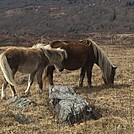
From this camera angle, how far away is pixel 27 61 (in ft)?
41.4

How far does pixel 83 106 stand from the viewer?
9391 millimetres

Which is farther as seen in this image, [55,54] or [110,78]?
[110,78]

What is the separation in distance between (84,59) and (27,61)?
8.28ft

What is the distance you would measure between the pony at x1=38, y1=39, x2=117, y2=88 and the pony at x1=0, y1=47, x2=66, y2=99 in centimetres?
39

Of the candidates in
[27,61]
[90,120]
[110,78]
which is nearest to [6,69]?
[27,61]

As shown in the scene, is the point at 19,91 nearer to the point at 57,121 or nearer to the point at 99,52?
the point at 99,52

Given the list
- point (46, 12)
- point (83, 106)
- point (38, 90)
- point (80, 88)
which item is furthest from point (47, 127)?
point (46, 12)

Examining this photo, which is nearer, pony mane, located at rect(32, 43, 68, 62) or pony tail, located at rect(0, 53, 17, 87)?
pony tail, located at rect(0, 53, 17, 87)

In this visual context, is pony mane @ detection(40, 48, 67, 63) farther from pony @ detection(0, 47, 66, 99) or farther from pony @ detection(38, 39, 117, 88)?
pony @ detection(38, 39, 117, 88)

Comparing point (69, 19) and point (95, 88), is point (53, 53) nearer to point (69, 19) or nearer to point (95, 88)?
point (95, 88)

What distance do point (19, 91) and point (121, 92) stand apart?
349 cm

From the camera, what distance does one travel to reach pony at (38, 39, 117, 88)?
1415 cm

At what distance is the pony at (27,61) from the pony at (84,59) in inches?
15.3

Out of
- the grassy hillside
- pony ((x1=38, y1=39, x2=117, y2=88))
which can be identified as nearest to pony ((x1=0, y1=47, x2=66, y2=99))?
pony ((x1=38, y1=39, x2=117, y2=88))
